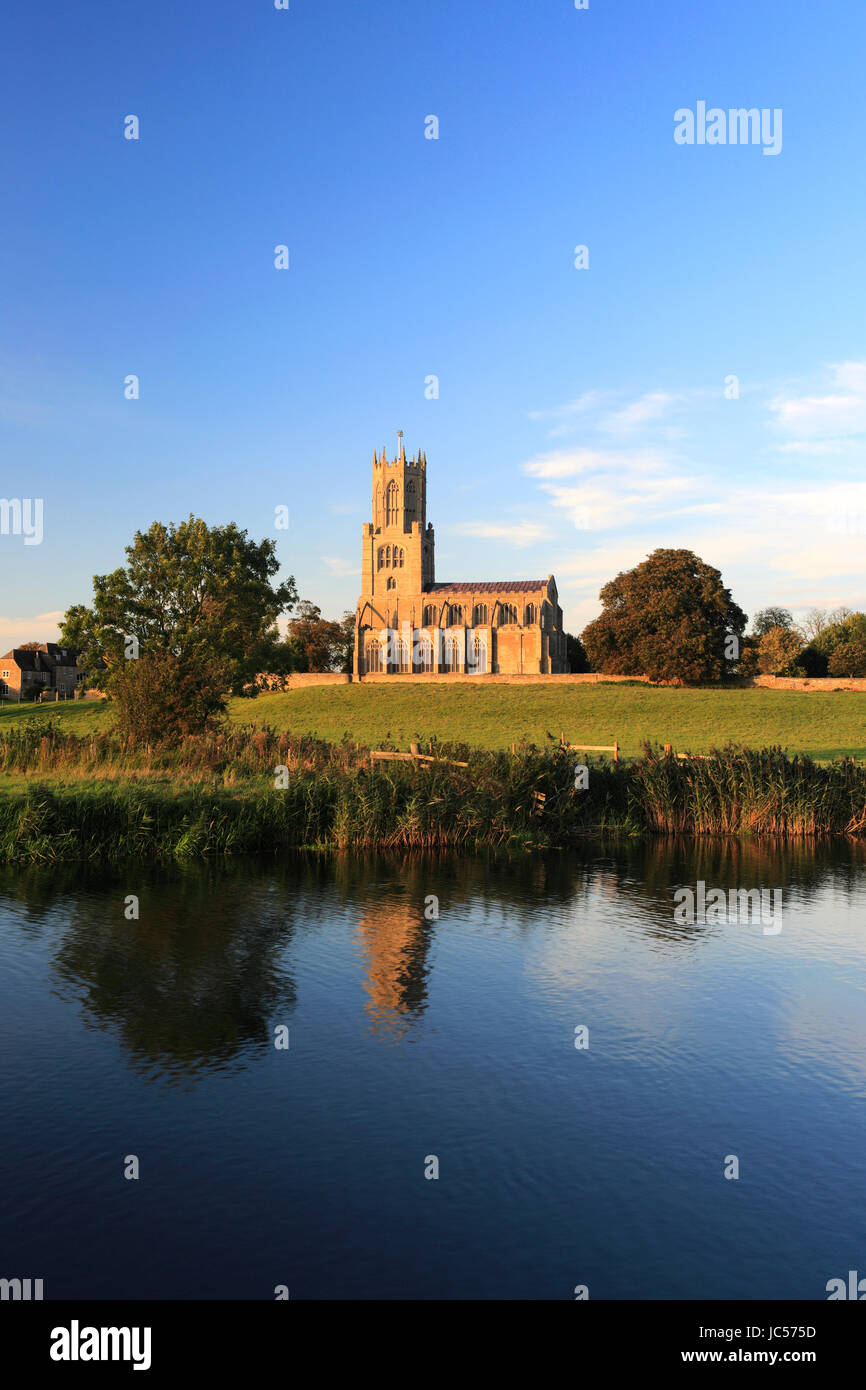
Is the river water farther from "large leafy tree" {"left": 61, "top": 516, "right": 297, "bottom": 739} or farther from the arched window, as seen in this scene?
the arched window

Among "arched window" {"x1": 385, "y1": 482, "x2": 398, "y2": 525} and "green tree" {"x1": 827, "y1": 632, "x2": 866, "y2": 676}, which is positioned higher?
"arched window" {"x1": 385, "y1": 482, "x2": 398, "y2": 525}

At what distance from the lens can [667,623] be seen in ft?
304

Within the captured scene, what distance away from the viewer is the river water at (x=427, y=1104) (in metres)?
6.77

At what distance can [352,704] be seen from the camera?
A: 256ft

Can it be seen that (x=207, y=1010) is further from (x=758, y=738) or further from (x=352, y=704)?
(x=352, y=704)

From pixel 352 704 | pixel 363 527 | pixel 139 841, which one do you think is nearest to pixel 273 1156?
pixel 139 841

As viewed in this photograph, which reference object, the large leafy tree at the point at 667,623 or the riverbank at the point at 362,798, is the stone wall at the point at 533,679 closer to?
the large leafy tree at the point at 667,623

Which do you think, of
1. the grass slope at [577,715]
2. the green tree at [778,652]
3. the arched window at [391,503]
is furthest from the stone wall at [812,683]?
the arched window at [391,503]

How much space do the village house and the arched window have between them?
155ft

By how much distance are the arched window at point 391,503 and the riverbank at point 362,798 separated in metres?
121

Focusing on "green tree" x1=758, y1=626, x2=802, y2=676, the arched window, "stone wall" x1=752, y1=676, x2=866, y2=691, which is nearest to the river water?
"stone wall" x1=752, y1=676, x2=866, y2=691

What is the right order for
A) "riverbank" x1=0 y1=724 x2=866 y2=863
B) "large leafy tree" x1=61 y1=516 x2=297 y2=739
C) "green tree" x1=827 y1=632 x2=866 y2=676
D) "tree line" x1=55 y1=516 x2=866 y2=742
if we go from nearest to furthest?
"riverbank" x1=0 y1=724 x2=866 y2=863 → "tree line" x1=55 y1=516 x2=866 y2=742 → "large leafy tree" x1=61 y1=516 x2=297 y2=739 → "green tree" x1=827 y1=632 x2=866 y2=676

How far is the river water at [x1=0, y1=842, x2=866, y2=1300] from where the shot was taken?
266 inches
